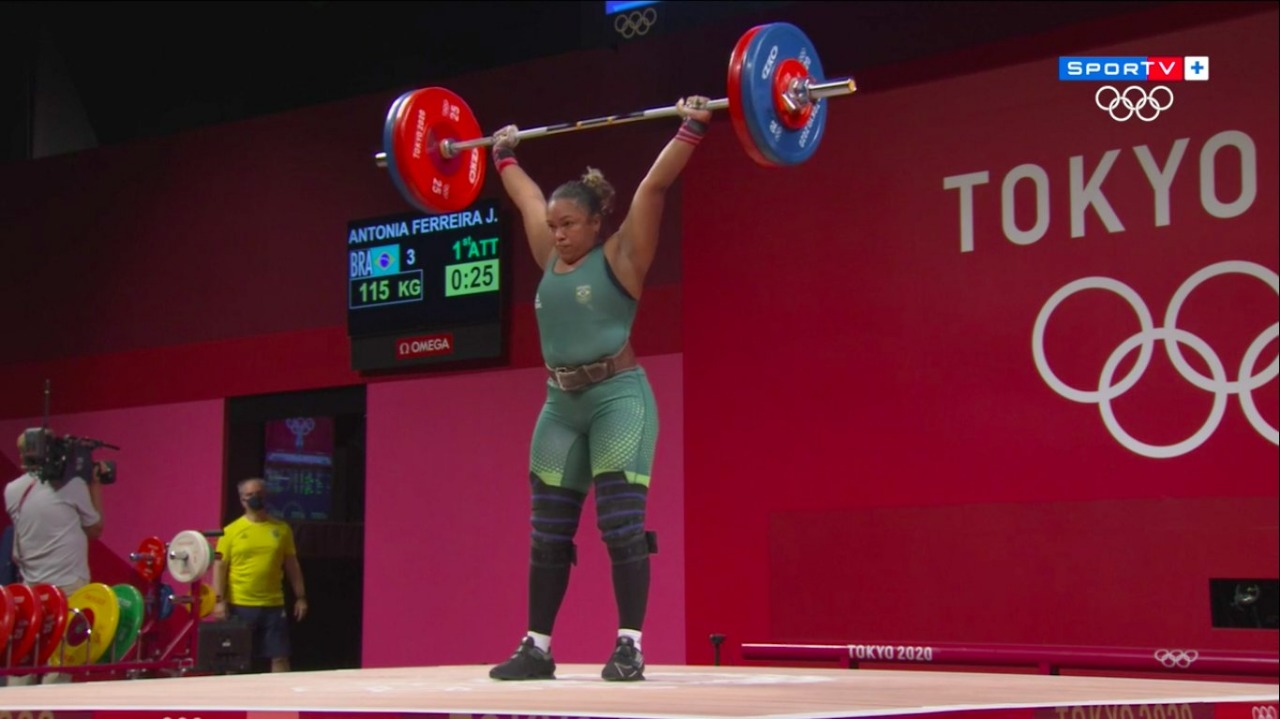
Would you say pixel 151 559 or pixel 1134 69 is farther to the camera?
pixel 151 559

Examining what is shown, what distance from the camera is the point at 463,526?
22.9 ft

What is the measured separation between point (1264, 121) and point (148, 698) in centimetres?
402

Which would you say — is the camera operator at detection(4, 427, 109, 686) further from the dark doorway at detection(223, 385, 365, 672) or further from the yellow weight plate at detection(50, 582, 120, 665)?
the dark doorway at detection(223, 385, 365, 672)

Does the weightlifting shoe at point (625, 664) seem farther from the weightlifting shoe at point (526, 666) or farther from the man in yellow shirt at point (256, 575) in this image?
the man in yellow shirt at point (256, 575)

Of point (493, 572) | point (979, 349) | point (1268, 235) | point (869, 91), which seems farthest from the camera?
point (493, 572)

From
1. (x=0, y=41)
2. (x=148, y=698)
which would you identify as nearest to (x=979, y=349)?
(x=148, y=698)

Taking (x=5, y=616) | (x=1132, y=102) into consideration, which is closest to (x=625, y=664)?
(x=1132, y=102)

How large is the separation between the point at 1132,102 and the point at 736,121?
A: 258cm

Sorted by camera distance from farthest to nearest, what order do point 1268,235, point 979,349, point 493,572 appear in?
point 493,572, point 979,349, point 1268,235

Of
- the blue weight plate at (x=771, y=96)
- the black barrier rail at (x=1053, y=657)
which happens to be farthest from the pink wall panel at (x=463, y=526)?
the blue weight plate at (x=771, y=96)

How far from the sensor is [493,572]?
22.6 feet

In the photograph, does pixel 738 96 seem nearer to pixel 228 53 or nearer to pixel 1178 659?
pixel 1178 659

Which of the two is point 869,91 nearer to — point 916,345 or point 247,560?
point 916,345

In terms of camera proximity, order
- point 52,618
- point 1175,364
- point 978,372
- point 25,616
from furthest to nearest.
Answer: point 52,618 < point 25,616 < point 978,372 < point 1175,364
